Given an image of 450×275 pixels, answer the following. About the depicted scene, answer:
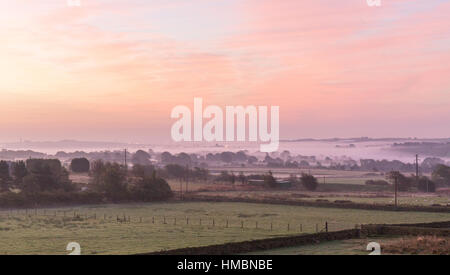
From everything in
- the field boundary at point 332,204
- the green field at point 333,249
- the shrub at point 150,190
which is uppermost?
the shrub at point 150,190

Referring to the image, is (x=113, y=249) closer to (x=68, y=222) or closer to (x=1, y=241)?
(x=1, y=241)

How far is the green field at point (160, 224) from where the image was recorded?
43.9 metres

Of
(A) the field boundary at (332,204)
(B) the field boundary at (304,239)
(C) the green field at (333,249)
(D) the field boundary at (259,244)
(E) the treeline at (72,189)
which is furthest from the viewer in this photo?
(E) the treeline at (72,189)

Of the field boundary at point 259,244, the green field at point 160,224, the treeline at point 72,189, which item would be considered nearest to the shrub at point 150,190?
the treeline at point 72,189

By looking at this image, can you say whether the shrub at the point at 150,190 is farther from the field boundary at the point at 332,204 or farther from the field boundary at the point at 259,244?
the field boundary at the point at 259,244

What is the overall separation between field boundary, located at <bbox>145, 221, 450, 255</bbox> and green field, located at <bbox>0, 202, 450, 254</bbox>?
4.08 metres

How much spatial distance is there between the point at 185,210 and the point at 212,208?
400cm

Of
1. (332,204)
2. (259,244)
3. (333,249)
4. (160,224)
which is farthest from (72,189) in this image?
(333,249)

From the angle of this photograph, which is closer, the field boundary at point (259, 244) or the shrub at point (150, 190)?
the field boundary at point (259, 244)

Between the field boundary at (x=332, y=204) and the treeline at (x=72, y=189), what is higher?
the treeline at (x=72, y=189)

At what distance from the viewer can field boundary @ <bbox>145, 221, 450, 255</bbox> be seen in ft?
124

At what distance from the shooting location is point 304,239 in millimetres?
42750

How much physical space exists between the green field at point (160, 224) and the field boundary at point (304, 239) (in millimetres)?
4080

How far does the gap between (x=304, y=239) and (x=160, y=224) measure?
19166 mm
